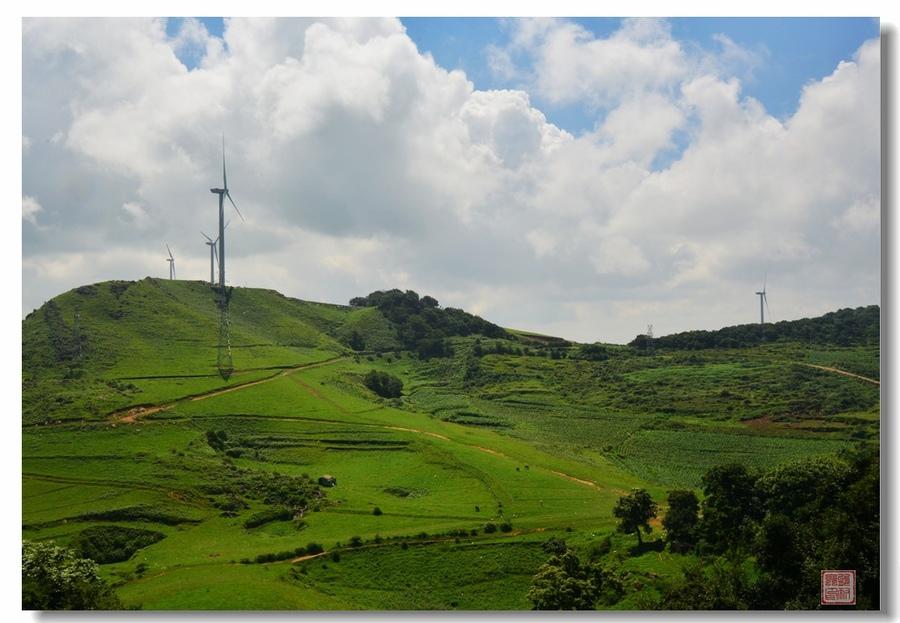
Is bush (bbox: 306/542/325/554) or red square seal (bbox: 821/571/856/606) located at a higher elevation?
red square seal (bbox: 821/571/856/606)

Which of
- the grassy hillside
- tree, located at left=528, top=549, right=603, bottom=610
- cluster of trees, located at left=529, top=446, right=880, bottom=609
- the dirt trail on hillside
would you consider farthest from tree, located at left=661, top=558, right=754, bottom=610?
the dirt trail on hillside

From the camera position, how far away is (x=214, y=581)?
21.8 m

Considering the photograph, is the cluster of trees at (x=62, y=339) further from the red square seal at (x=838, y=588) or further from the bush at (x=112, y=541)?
the red square seal at (x=838, y=588)

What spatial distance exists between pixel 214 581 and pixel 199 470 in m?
11.7

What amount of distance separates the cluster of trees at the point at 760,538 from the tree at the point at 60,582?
42.8 feet

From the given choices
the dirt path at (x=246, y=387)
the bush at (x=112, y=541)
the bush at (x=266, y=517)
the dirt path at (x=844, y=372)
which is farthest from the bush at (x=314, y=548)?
the dirt path at (x=844, y=372)

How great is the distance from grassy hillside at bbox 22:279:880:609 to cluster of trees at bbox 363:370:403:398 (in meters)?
1.18

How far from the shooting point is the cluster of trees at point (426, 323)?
6962cm

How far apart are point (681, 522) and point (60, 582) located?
67.6 feet

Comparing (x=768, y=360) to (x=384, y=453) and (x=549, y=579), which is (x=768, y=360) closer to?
(x=384, y=453)

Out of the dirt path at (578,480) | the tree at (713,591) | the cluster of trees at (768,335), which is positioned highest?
the cluster of trees at (768,335)

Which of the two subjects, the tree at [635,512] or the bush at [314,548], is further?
→ the tree at [635,512]

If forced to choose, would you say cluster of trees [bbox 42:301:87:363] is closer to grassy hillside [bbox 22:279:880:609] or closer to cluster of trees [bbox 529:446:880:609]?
grassy hillside [bbox 22:279:880:609]

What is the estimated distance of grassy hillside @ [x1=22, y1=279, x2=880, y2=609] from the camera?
24.7m
